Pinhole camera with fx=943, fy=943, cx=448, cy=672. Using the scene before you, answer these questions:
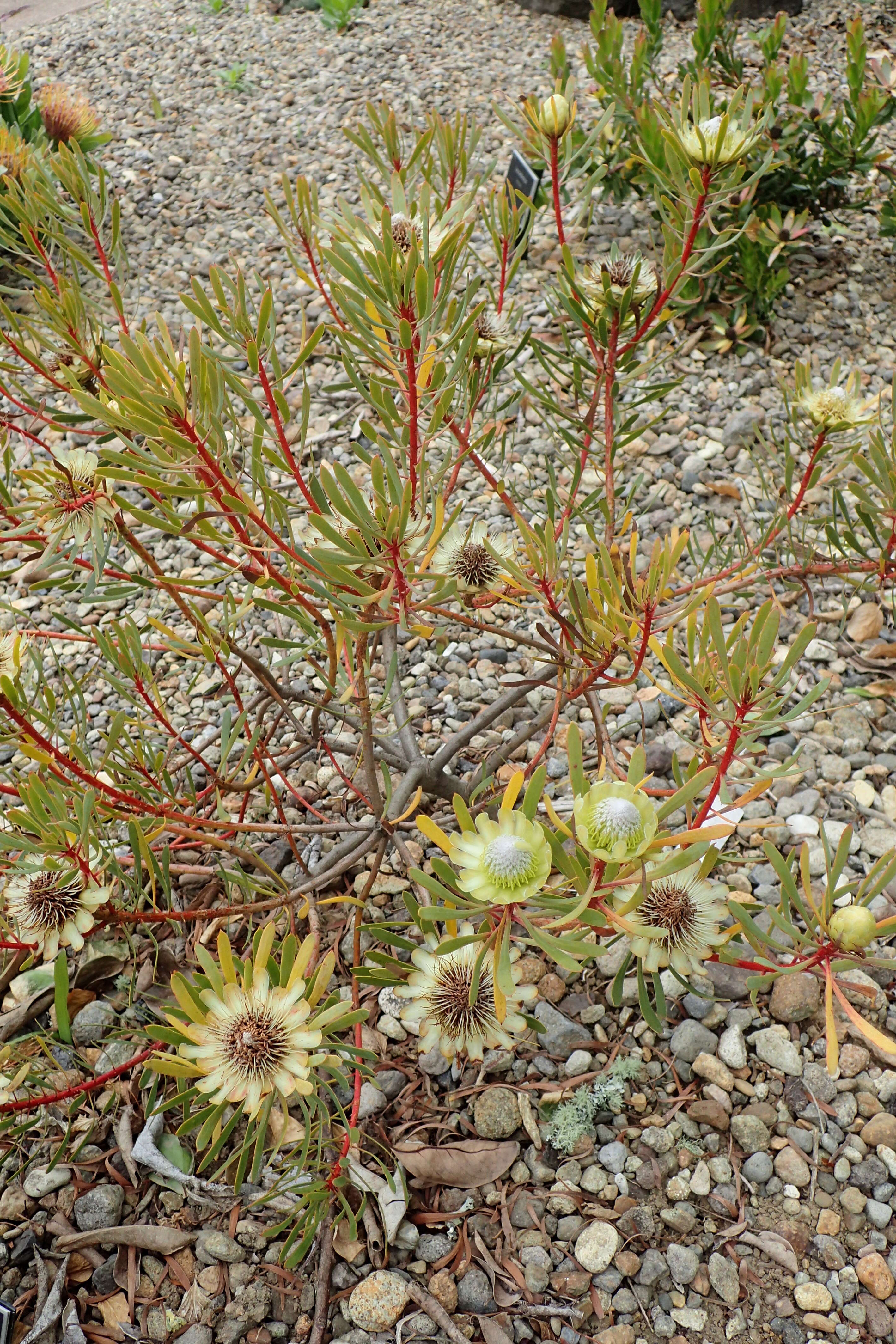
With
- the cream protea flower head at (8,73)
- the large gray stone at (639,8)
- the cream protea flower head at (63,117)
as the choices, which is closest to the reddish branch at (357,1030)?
the cream protea flower head at (8,73)

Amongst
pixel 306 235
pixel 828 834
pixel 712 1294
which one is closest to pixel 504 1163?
pixel 712 1294

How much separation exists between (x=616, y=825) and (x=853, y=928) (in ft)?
0.63

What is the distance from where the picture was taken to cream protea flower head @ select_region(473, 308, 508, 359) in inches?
41.4

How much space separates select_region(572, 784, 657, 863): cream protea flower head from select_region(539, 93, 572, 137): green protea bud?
0.76m

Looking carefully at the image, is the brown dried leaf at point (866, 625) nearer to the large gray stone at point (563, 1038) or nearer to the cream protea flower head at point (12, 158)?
the large gray stone at point (563, 1038)

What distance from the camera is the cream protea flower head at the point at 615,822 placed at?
60cm

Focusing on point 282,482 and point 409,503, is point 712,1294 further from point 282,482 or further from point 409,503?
point 282,482

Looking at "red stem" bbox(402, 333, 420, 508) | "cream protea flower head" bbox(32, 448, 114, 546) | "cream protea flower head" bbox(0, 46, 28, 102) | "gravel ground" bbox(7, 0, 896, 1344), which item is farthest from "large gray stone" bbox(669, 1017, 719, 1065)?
"cream protea flower head" bbox(0, 46, 28, 102)

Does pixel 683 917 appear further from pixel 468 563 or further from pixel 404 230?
pixel 404 230

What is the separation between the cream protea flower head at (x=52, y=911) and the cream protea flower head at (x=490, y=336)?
676 mm

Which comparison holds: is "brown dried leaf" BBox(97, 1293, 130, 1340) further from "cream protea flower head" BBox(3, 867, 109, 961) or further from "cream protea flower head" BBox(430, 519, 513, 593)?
"cream protea flower head" BBox(430, 519, 513, 593)

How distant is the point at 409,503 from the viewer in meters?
0.67

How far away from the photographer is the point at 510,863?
619 millimetres

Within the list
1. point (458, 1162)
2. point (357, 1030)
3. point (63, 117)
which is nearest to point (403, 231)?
point (357, 1030)
